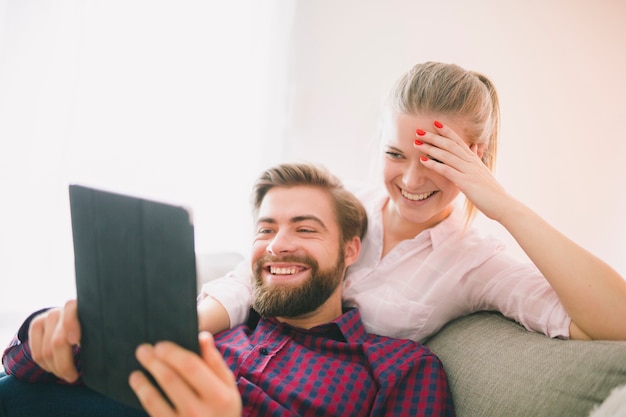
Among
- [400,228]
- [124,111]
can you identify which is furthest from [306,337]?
[124,111]

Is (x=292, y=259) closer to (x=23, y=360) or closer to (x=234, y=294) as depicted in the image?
(x=234, y=294)

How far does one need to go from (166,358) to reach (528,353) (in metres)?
0.80

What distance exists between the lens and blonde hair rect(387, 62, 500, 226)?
1.30 metres

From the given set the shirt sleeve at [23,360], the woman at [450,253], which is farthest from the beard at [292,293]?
the shirt sleeve at [23,360]

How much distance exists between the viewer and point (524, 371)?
108cm

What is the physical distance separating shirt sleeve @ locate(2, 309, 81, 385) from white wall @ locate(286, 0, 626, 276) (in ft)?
4.73

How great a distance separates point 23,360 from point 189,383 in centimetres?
62

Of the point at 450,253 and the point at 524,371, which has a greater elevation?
the point at 450,253

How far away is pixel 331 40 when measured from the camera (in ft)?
7.45

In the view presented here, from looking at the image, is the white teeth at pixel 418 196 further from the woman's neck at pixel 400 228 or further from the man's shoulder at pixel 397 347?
the man's shoulder at pixel 397 347

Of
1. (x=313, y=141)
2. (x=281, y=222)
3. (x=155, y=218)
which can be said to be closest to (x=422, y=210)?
(x=281, y=222)

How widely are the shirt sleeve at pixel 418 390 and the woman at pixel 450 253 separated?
16 cm

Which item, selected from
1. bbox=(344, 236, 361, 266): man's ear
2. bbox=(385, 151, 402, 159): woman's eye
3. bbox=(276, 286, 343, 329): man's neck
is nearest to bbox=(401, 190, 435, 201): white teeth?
bbox=(385, 151, 402, 159): woman's eye

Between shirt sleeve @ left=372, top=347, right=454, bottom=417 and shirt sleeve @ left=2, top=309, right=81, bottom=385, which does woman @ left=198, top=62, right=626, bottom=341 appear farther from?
shirt sleeve @ left=2, top=309, right=81, bottom=385
